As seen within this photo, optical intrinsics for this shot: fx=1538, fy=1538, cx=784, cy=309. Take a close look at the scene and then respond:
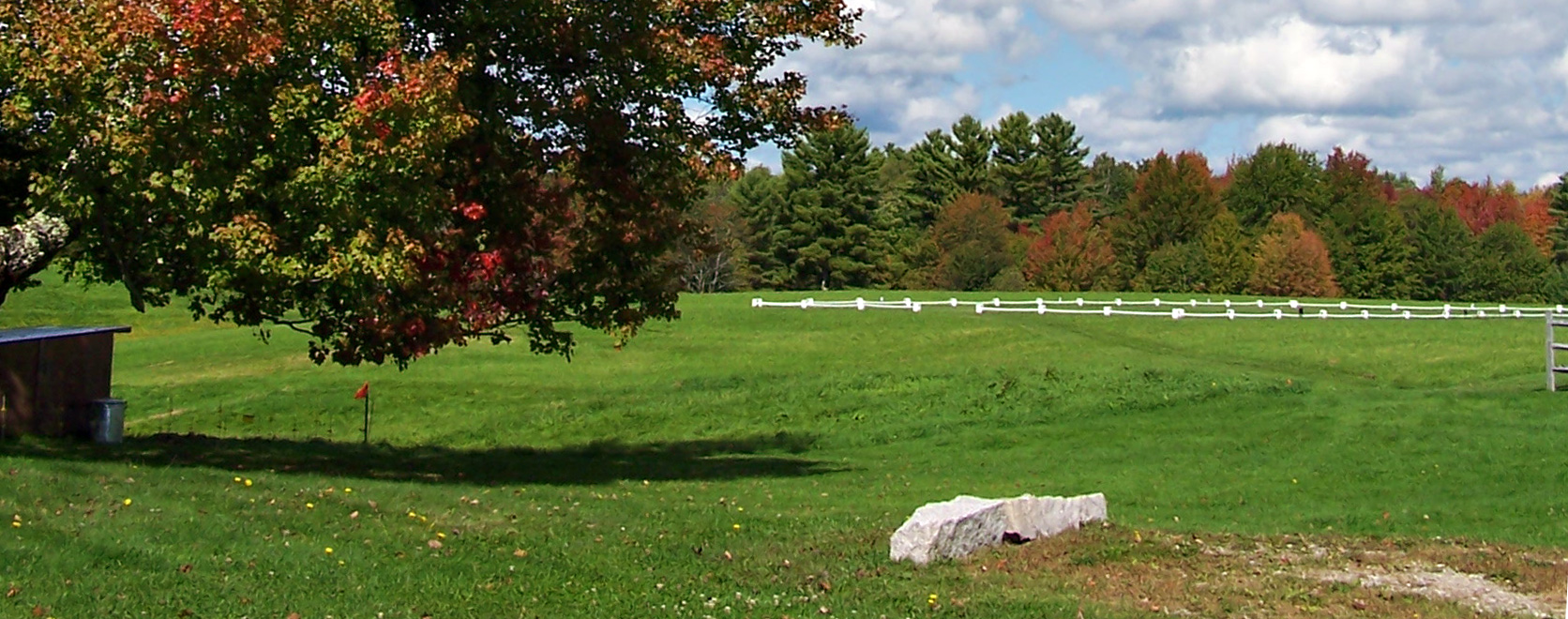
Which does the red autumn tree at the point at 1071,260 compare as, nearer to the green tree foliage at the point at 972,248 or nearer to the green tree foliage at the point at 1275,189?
the green tree foliage at the point at 972,248

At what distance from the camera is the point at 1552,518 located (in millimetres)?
15984

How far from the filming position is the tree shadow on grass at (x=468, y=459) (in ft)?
61.3

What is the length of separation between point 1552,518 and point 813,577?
9.27 metres

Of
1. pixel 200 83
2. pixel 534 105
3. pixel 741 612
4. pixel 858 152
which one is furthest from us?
pixel 858 152

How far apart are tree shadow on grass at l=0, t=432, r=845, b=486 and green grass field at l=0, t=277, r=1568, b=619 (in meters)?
0.14

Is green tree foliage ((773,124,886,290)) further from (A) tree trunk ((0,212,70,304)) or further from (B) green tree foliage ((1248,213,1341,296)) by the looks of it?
(A) tree trunk ((0,212,70,304))

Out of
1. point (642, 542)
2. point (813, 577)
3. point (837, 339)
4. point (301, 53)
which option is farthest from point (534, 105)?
point (837, 339)

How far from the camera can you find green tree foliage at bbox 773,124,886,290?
93500mm

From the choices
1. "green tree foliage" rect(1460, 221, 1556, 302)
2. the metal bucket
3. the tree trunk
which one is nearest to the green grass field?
the metal bucket

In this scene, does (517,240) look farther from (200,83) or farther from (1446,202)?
(1446,202)

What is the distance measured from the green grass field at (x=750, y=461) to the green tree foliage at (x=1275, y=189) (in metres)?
54.6

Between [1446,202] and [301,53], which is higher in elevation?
[1446,202]

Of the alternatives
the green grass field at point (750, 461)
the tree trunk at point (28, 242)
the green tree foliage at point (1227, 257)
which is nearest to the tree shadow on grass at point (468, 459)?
the green grass field at point (750, 461)

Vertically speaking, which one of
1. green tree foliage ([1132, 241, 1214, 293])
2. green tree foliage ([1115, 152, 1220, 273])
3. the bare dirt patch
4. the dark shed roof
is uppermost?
green tree foliage ([1115, 152, 1220, 273])
